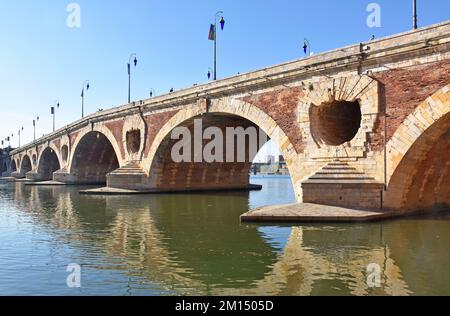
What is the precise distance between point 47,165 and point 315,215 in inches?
2342

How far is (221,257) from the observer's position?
11.6m

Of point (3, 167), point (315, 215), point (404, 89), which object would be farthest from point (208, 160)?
point (3, 167)

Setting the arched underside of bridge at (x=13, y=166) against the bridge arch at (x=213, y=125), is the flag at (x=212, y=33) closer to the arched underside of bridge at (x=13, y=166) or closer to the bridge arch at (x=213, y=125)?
the bridge arch at (x=213, y=125)

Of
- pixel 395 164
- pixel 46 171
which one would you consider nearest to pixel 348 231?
pixel 395 164

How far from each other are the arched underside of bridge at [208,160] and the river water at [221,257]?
1414cm

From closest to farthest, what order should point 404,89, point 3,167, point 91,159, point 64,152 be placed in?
point 404,89
point 91,159
point 64,152
point 3,167

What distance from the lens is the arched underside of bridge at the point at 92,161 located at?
1966 inches

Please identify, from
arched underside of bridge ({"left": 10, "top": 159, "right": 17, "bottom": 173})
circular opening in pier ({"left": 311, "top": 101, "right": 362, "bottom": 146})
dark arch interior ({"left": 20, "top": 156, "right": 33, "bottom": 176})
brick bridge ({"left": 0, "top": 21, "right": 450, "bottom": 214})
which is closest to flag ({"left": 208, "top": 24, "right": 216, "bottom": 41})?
brick bridge ({"left": 0, "top": 21, "right": 450, "bottom": 214})

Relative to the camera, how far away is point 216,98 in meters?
26.5

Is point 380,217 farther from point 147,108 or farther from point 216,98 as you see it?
point 147,108

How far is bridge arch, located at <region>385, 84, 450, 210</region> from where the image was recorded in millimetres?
15586

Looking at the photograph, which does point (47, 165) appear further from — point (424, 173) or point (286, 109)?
point (424, 173)

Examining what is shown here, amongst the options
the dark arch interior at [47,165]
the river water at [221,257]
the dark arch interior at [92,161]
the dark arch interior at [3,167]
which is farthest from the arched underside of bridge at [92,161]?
the dark arch interior at [3,167]

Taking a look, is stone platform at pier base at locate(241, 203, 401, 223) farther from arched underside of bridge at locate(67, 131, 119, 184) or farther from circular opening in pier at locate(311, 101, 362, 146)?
arched underside of bridge at locate(67, 131, 119, 184)
